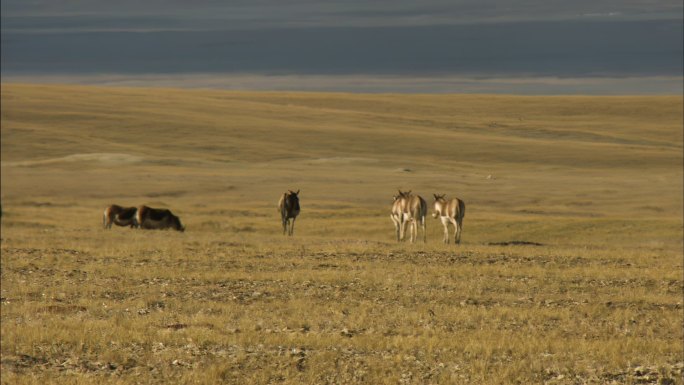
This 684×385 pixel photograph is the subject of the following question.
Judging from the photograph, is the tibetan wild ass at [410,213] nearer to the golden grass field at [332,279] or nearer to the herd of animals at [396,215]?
the herd of animals at [396,215]

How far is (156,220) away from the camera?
129ft

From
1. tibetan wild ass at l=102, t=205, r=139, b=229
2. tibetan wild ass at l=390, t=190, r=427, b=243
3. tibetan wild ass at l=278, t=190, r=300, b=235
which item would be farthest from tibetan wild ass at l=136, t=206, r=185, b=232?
tibetan wild ass at l=390, t=190, r=427, b=243

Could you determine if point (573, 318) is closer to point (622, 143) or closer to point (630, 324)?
point (630, 324)

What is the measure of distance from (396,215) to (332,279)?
42.8ft

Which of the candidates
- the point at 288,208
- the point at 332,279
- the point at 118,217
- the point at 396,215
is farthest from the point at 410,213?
the point at 332,279

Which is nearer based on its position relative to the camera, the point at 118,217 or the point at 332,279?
the point at 332,279

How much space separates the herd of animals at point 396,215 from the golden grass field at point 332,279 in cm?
103

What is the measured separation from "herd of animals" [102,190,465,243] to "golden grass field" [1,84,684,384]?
3.39 ft

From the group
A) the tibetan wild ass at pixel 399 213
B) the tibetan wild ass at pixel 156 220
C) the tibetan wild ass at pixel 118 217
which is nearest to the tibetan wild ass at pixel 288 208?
the tibetan wild ass at pixel 156 220

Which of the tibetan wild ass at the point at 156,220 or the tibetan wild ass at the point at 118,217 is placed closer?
the tibetan wild ass at the point at 156,220

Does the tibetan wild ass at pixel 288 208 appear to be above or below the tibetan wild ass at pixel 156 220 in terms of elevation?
above

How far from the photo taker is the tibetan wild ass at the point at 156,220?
3919 cm

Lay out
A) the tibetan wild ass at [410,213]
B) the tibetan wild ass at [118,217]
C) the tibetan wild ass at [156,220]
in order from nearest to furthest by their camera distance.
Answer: the tibetan wild ass at [410,213] → the tibetan wild ass at [156,220] → the tibetan wild ass at [118,217]

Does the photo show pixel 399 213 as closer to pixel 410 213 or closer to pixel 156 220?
pixel 410 213
